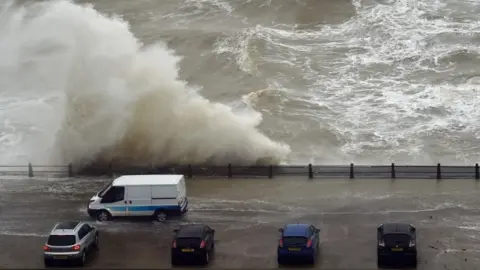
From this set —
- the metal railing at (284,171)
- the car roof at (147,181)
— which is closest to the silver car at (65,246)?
the car roof at (147,181)

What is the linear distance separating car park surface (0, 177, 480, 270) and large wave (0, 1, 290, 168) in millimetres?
3746

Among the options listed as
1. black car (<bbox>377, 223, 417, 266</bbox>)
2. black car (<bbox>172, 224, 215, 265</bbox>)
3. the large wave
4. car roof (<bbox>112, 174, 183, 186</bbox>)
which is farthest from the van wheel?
the large wave

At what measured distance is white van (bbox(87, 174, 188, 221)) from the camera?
24.9 metres

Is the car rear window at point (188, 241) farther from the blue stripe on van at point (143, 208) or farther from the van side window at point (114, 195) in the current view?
the van side window at point (114, 195)

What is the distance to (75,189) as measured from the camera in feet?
96.5

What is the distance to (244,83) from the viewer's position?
48188mm

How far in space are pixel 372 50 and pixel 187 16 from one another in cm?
1818

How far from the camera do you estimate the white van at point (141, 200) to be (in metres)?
24.9

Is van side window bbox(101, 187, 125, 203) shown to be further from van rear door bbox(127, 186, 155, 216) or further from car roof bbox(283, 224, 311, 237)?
car roof bbox(283, 224, 311, 237)

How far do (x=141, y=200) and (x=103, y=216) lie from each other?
1.42m

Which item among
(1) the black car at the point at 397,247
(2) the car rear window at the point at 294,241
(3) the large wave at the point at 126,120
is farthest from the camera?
(3) the large wave at the point at 126,120

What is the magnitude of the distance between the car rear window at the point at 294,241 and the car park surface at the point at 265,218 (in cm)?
78

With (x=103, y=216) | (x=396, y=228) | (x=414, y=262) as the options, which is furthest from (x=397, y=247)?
(x=103, y=216)

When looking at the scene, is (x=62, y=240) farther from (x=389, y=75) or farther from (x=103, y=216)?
(x=389, y=75)
